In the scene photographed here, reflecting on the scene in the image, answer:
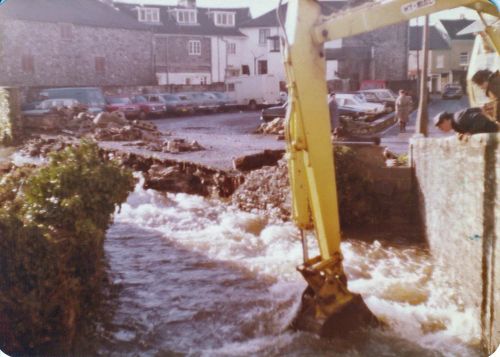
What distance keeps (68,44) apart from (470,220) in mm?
5734

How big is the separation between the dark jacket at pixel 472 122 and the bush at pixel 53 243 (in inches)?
143

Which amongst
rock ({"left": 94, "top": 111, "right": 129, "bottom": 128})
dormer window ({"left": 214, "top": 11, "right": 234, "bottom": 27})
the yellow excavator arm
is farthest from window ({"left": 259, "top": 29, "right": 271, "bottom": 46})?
rock ({"left": 94, "top": 111, "right": 129, "bottom": 128})

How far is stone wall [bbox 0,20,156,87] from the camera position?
6.05 metres

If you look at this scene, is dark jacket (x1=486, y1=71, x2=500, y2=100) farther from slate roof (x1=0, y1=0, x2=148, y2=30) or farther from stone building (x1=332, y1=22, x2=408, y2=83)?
slate roof (x1=0, y1=0, x2=148, y2=30)

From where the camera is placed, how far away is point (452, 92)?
593cm

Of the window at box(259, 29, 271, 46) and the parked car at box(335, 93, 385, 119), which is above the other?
the window at box(259, 29, 271, 46)

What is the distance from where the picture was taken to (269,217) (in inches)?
388

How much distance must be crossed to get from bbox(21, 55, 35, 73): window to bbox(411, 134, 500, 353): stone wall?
5.04m

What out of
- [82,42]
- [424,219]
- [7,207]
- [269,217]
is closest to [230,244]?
[269,217]

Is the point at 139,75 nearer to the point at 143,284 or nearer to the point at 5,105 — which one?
the point at 5,105

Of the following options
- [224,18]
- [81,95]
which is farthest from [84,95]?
[224,18]

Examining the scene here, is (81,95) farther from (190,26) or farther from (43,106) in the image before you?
(190,26)

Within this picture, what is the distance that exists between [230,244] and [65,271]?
425cm

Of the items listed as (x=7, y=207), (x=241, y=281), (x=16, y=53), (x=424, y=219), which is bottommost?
(x=241, y=281)
